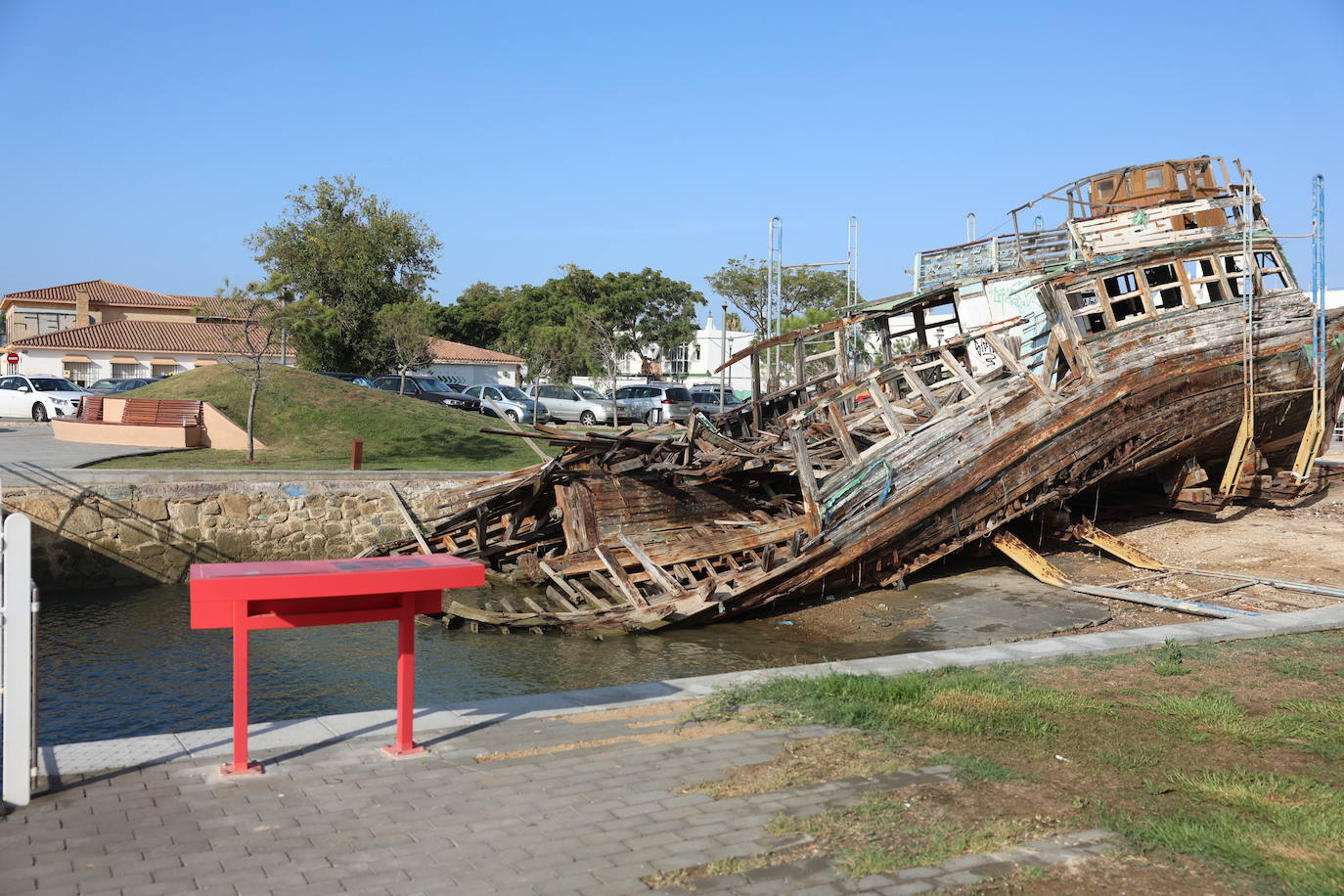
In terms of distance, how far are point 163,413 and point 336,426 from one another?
3.97 meters

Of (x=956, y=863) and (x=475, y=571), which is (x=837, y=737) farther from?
(x=475, y=571)

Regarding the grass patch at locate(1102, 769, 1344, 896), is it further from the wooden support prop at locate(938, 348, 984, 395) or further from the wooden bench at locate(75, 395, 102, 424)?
the wooden bench at locate(75, 395, 102, 424)

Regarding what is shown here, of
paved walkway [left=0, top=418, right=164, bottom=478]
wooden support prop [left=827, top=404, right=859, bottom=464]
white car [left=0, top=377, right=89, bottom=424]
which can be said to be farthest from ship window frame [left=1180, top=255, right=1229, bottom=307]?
white car [left=0, top=377, right=89, bottom=424]

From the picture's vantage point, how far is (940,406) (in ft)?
57.0

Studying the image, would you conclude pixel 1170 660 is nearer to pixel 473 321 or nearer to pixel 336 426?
pixel 336 426

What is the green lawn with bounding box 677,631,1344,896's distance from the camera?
17.0 ft

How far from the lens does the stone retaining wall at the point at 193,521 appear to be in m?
18.1

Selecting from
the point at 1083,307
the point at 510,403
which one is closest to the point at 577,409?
the point at 510,403

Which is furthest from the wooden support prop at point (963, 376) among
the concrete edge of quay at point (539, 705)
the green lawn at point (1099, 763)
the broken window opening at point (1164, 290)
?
the green lawn at point (1099, 763)

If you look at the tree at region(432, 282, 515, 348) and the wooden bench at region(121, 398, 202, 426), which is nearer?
the wooden bench at region(121, 398, 202, 426)

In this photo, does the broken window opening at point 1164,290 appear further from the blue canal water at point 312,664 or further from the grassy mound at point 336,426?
the grassy mound at point 336,426

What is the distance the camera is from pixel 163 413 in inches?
983

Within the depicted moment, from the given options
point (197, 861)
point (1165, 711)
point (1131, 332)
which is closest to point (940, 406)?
point (1131, 332)

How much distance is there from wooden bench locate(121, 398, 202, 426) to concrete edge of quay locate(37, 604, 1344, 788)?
1939 centimetres
